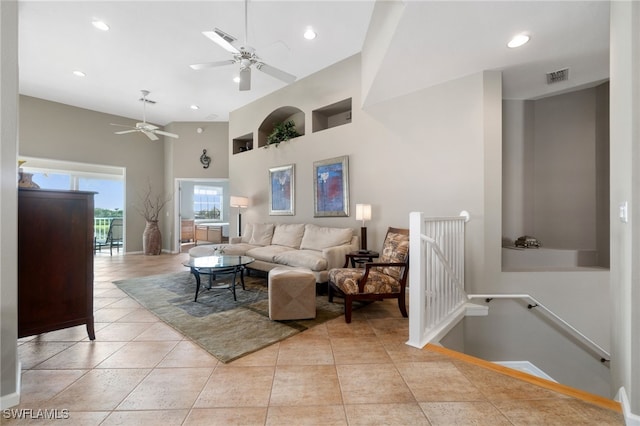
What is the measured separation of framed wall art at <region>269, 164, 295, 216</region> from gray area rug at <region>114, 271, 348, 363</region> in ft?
5.70

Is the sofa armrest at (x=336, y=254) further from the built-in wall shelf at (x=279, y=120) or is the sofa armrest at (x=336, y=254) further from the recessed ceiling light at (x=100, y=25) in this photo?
the recessed ceiling light at (x=100, y=25)

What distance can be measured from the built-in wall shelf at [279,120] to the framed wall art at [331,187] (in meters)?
1.21

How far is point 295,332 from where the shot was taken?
253 cm

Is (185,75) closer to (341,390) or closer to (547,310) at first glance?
(341,390)

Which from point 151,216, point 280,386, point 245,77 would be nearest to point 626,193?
point 280,386

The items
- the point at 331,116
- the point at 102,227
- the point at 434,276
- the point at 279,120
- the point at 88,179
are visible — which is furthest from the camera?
the point at 102,227

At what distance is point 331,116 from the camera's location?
5.30 meters

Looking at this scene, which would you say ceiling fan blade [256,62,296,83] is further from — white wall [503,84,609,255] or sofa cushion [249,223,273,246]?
white wall [503,84,609,255]

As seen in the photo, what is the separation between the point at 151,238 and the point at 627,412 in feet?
27.8

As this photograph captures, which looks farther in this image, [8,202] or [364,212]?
[364,212]

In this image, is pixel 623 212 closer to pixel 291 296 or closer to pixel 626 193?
pixel 626 193

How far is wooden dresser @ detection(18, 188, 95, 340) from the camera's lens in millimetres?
1897

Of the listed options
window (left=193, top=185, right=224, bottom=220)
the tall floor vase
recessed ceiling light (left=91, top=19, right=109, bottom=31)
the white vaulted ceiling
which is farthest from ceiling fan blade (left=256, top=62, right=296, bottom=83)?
window (left=193, top=185, right=224, bottom=220)

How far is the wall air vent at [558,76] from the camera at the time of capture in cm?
319
